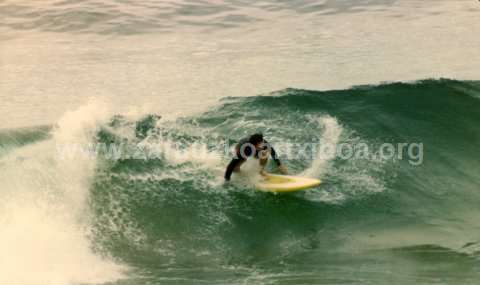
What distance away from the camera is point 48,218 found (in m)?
11.2

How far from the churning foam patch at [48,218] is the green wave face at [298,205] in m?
0.33

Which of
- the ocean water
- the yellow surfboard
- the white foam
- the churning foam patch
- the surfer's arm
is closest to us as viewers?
the churning foam patch

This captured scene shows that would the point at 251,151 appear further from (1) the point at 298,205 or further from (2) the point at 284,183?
(1) the point at 298,205

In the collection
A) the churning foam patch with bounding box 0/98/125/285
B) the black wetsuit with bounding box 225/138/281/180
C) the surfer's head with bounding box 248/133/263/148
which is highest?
the surfer's head with bounding box 248/133/263/148

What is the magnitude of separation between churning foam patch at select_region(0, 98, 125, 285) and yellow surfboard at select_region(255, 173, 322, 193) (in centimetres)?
343

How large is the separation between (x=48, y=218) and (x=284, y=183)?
14.9 ft

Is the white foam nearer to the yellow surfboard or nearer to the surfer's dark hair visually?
the yellow surfboard

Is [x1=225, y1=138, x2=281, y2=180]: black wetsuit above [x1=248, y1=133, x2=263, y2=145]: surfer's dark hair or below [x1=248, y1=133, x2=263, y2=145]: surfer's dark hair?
below

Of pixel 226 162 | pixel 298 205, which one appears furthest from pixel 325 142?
pixel 298 205

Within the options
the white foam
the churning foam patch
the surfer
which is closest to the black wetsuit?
the surfer

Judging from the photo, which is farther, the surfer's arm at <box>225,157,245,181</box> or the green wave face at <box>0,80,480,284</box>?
the surfer's arm at <box>225,157,245,181</box>

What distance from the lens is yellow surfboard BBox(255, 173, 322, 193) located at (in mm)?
11633

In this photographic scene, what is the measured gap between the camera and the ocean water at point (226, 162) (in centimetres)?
1002

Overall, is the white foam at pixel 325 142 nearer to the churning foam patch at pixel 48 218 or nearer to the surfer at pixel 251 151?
the surfer at pixel 251 151
